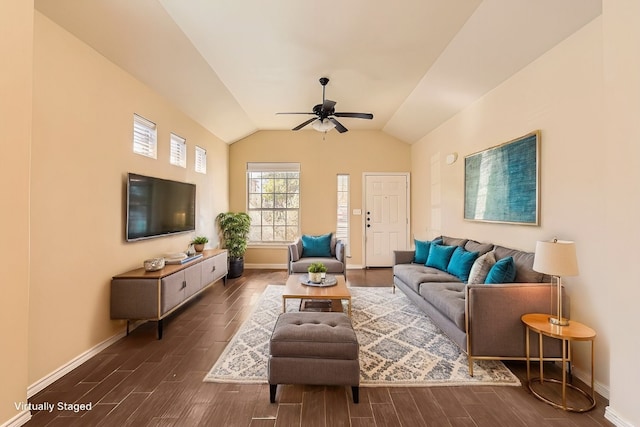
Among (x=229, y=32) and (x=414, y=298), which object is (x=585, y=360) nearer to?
(x=414, y=298)

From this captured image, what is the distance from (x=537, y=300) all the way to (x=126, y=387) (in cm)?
323

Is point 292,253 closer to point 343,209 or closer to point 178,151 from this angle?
point 343,209

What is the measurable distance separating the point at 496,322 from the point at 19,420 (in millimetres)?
3235

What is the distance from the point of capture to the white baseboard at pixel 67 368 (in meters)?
1.94

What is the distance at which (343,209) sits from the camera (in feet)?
20.4

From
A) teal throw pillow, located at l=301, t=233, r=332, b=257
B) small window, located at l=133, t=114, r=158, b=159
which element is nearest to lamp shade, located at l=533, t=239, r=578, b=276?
teal throw pillow, located at l=301, t=233, r=332, b=257

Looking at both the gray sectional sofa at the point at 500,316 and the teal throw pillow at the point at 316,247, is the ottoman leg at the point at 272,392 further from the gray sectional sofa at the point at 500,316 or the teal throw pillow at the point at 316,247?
the teal throw pillow at the point at 316,247

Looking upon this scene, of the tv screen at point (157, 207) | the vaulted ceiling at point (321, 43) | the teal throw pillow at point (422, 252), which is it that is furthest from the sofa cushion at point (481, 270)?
the tv screen at point (157, 207)

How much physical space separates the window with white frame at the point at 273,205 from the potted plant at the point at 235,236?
2.18 feet

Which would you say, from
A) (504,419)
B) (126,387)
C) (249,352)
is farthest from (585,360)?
(126,387)

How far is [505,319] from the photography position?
215 centimetres

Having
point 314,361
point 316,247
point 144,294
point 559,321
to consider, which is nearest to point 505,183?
point 559,321

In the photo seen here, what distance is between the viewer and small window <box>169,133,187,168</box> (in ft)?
13.0

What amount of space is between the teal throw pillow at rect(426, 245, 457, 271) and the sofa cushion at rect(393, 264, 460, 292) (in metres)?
0.07
